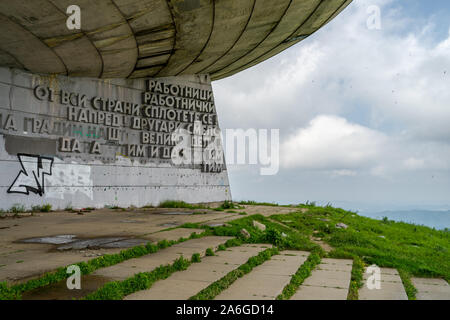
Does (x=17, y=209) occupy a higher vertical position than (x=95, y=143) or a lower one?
lower

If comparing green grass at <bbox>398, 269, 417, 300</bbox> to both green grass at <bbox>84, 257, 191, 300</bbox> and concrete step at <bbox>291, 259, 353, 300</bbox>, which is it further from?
green grass at <bbox>84, 257, 191, 300</bbox>

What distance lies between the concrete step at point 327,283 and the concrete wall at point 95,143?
1108cm

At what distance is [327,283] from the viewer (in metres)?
4.52

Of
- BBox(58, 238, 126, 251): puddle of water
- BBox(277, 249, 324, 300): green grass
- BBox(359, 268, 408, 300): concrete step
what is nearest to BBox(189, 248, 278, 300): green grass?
BBox(277, 249, 324, 300): green grass

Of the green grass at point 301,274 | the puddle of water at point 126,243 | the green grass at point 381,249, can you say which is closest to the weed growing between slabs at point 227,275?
the green grass at point 301,274

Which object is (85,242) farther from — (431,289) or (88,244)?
(431,289)

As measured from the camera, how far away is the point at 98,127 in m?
14.9

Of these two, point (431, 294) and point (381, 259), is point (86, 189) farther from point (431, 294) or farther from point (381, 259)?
point (431, 294)

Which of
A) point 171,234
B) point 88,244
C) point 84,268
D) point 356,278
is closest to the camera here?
point 84,268

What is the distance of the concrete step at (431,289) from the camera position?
14.4 feet

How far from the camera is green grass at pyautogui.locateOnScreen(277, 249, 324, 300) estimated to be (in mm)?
4033

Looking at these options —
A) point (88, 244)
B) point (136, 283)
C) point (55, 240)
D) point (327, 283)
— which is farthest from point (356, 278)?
point (55, 240)

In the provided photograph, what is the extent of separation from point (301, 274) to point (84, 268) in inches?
112

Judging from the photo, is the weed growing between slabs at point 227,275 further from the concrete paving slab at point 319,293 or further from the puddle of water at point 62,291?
the concrete paving slab at point 319,293
